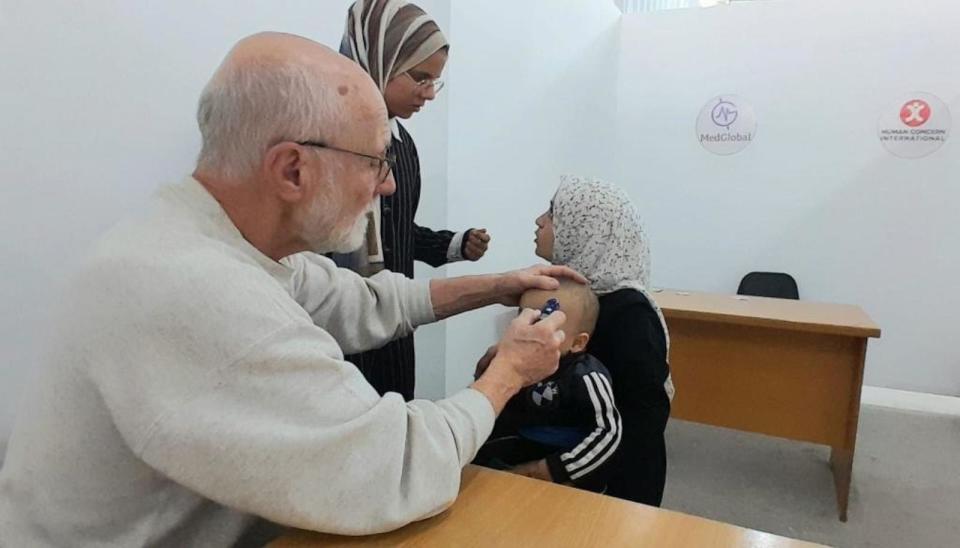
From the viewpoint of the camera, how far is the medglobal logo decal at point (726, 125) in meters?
4.27

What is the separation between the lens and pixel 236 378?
0.70 metres

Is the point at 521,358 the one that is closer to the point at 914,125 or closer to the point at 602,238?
the point at 602,238

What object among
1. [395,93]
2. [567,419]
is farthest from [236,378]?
[395,93]

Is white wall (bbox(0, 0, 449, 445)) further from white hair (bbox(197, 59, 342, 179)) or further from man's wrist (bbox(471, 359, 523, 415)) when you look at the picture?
man's wrist (bbox(471, 359, 523, 415))

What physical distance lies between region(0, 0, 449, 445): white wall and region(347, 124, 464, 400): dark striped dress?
50cm

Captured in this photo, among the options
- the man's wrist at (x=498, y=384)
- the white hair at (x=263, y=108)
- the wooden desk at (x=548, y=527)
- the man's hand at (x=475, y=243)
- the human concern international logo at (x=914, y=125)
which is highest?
the human concern international logo at (x=914, y=125)

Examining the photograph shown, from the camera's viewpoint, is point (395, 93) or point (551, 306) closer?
point (551, 306)

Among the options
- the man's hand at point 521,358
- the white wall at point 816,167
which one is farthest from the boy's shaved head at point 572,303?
the white wall at point 816,167

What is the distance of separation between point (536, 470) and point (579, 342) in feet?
1.03

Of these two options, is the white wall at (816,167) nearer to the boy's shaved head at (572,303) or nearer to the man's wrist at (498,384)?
the boy's shaved head at (572,303)

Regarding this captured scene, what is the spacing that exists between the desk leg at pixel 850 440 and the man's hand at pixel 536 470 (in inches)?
71.8

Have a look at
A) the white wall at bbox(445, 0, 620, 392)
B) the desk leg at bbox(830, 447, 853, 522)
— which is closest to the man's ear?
the white wall at bbox(445, 0, 620, 392)

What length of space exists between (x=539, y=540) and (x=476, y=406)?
20 cm

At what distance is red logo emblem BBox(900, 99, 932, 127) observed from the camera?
153 inches
